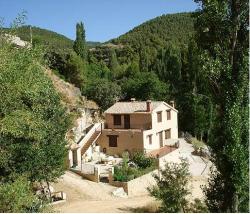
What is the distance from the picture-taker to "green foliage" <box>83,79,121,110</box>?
54656mm

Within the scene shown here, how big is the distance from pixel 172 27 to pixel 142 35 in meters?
10.4

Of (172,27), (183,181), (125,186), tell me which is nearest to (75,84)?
(125,186)

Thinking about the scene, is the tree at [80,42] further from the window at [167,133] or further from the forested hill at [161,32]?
the forested hill at [161,32]

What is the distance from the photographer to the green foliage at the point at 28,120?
59.3ft

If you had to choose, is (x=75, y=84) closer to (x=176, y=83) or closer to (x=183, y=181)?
(x=176, y=83)

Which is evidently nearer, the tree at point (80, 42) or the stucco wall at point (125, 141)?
the stucco wall at point (125, 141)

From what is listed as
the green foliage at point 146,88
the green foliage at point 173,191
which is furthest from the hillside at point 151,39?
the green foliage at point 173,191

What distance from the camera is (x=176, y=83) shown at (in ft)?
200

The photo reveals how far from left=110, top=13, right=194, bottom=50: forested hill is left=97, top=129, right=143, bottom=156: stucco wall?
61370 millimetres

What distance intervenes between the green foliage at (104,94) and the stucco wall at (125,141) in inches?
502

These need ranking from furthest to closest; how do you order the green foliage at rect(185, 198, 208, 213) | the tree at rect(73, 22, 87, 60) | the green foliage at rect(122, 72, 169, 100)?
the tree at rect(73, 22, 87, 60), the green foliage at rect(122, 72, 169, 100), the green foliage at rect(185, 198, 208, 213)

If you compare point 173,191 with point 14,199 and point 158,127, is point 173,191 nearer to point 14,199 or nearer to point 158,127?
point 14,199

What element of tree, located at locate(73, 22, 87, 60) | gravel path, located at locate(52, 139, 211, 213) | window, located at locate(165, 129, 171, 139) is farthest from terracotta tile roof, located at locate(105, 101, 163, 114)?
tree, located at locate(73, 22, 87, 60)

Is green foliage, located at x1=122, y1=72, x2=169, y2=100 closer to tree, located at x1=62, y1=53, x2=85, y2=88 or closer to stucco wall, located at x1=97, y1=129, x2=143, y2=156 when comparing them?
tree, located at x1=62, y1=53, x2=85, y2=88
